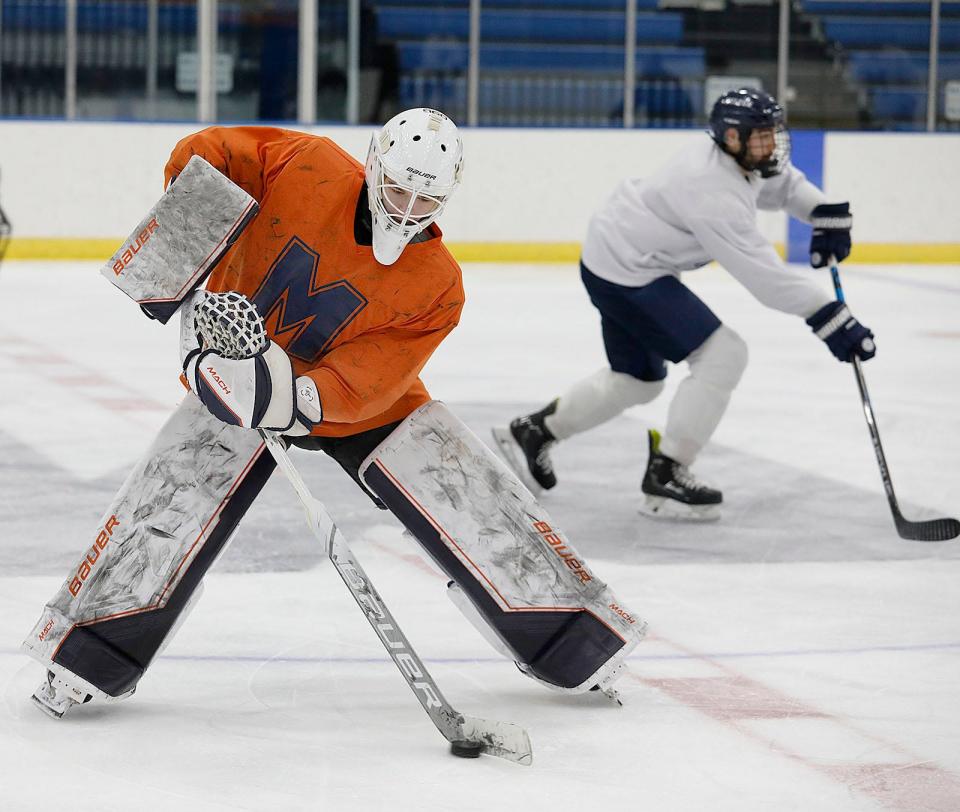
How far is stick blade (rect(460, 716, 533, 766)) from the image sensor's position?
93.2 inches

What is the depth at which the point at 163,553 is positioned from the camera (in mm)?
2561

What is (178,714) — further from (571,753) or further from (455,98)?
(455,98)

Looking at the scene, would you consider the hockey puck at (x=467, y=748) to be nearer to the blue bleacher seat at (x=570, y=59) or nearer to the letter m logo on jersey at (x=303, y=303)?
the letter m logo on jersey at (x=303, y=303)

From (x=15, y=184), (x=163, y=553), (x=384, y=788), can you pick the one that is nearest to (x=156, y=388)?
(x=163, y=553)

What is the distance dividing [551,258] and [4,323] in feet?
13.9

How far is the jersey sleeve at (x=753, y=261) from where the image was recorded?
13.4 ft

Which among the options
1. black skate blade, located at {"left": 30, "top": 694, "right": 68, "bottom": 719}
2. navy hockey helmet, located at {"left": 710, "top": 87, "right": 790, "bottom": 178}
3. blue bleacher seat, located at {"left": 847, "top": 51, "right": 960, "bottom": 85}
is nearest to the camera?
black skate blade, located at {"left": 30, "top": 694, "right": 68, "bottom": 719}

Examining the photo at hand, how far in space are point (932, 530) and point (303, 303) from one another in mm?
1924

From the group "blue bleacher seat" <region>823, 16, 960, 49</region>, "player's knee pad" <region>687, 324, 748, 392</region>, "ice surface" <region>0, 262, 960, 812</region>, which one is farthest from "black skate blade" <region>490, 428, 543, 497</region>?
"blue bleacher seat" <region>823, 16, 960, 49</region>

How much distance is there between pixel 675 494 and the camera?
4.15 metres

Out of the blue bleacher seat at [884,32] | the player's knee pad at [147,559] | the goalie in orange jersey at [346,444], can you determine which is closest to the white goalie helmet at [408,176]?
the goalie in orange jersey at [346,444]

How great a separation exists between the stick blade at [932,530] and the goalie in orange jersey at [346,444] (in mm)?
1443

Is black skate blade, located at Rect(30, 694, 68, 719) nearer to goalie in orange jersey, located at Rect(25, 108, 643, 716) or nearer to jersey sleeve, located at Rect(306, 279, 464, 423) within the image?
goalie in orange jersey, located at Rect(25, 108, 643, 716)

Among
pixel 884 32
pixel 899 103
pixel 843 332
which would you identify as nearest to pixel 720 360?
pixel 843 332
